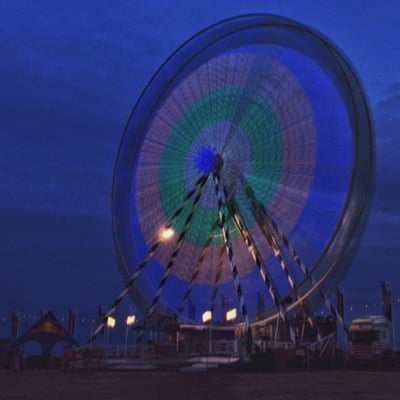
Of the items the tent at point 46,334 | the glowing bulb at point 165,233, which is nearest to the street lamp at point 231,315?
the glowing bulb at point 165,233

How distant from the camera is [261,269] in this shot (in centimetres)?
3256

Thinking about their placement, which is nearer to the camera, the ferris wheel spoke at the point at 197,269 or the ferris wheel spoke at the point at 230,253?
the ferris wheel spoke at the point at 230,253

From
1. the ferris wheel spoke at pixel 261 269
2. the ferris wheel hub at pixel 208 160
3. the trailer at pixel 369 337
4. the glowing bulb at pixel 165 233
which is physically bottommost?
the trailer at pixel 369 337

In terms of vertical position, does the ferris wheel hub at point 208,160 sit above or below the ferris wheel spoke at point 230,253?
above

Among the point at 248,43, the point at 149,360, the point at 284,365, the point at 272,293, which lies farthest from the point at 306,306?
the point at 248,43

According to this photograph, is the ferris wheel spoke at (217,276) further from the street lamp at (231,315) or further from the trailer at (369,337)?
the trailer at (369,337)

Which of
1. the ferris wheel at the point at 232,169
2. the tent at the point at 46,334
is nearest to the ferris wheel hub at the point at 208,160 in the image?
the ferris wheel at the point at 232,169

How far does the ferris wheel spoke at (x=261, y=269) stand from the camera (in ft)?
106

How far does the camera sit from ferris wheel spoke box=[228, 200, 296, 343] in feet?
106

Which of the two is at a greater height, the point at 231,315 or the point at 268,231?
the point at 268,231

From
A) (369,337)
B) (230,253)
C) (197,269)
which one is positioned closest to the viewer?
(230,253)

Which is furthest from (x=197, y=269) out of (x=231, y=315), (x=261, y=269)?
(x=261, y=269)

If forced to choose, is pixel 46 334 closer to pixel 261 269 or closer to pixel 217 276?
pixel 217 276

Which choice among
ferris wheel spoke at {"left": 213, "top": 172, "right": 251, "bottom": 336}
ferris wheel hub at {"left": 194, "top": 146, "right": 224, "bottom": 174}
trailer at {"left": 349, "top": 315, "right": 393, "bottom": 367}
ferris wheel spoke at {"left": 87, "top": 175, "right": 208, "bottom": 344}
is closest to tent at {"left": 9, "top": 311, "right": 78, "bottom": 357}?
ferris wheel spoke at {"left": 87, "top": 175, "right": 208, "bottom": 344}
